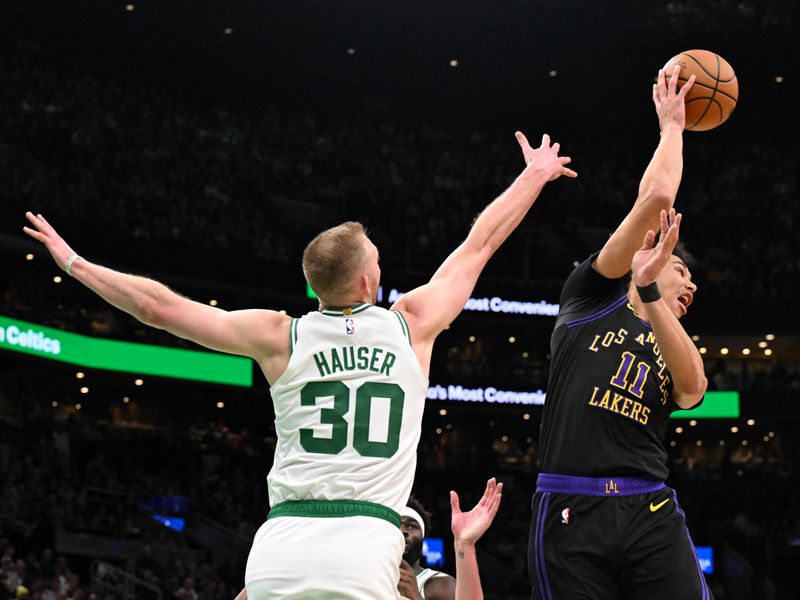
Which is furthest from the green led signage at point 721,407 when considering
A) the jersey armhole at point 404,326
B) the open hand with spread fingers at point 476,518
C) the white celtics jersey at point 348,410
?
the white celtics jersey at point 348,410

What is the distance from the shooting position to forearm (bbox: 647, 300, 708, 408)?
4.95 metres

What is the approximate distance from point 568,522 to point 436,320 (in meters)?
1.13

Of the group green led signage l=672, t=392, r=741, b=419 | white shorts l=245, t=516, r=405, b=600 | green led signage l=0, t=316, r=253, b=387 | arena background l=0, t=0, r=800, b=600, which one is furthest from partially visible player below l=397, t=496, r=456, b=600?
green led signage l=672, t=392, r=741, b=419

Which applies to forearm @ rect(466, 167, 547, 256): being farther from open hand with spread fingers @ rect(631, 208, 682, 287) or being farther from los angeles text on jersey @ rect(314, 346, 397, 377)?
los angeles text on jersey @ rect(314, 346, 397, 377)

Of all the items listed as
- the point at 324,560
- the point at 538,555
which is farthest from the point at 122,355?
the point at 324,560

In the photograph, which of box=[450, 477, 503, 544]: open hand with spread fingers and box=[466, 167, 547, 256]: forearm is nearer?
box=[466, 167, 547, 256]: forearm

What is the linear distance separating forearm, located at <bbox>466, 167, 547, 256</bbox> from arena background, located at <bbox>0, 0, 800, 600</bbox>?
65.5 ft

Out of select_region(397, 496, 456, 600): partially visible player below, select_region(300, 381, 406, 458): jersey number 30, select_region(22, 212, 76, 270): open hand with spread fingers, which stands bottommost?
select_region(397, 496, 456, 600): partially visible player below

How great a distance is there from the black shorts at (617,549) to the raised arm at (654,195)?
104 centimetres

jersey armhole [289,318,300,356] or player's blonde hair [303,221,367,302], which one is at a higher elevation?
player's blonde hair [303,221,367,302]

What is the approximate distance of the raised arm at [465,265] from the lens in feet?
15.5

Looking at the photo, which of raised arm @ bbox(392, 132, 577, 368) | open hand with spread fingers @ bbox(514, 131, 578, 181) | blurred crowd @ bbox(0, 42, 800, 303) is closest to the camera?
raised arm @ bbox(392, 132, 577, 368)

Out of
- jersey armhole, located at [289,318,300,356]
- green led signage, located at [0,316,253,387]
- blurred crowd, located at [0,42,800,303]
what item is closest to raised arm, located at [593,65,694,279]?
jersey armhole, located at [289,318,300,356]

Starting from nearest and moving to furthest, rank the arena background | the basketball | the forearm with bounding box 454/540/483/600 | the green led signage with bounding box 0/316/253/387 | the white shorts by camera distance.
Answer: the white shorts
the forearm with bounding box 454/540/483/600
the basketball
the green led signage with bounding box 0/316/253/387
the arena background
